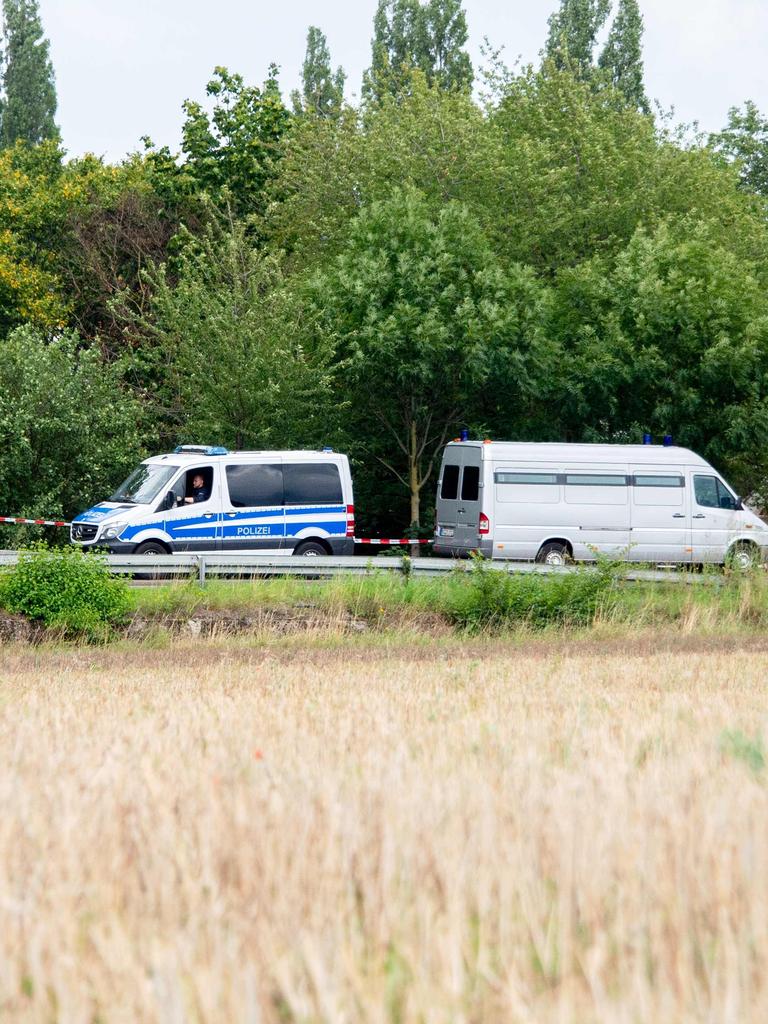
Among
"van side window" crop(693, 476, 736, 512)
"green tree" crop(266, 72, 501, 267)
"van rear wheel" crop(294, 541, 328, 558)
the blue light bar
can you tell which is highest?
"green tree" crop(266, 72, 501, 267)

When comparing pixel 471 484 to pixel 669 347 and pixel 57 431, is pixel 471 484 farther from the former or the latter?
pixel 57 431

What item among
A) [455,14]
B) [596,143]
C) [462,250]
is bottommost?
[462,250]

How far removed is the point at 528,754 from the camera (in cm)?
528

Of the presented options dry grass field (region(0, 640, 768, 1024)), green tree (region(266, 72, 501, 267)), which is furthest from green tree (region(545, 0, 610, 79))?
dry grass field (region(0, 640, 768, 1024))

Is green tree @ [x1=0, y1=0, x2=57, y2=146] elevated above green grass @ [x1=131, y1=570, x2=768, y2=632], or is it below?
above

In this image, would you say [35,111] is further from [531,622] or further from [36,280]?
[531,622]

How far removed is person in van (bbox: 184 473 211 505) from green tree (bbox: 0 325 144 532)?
17.3ft

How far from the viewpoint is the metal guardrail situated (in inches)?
822

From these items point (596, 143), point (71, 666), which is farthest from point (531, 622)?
point (596, 143)

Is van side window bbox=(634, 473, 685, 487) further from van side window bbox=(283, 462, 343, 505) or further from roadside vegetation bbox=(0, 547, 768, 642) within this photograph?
roadside vegetation bbox=(0, 547, 768, 642)

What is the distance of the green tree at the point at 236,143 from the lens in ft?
151

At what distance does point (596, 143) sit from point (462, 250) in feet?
26.7

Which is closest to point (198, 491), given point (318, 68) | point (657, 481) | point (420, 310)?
point (420, 310)

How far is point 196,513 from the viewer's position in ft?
87.5
